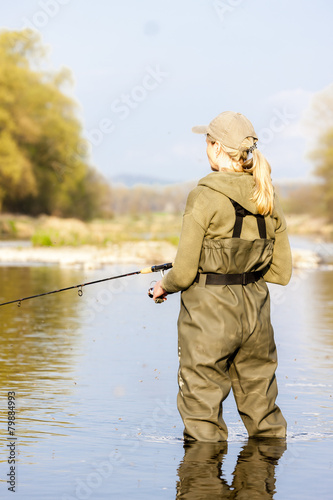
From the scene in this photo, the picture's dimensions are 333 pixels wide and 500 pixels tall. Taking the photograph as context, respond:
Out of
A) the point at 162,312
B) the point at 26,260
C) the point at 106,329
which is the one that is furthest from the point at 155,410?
the point at 26,260

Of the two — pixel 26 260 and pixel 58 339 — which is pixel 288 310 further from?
pixel 26 260

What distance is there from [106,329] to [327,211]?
200ft

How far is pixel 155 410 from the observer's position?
6641 millimetres

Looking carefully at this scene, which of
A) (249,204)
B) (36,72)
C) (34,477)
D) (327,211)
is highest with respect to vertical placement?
(36,72)

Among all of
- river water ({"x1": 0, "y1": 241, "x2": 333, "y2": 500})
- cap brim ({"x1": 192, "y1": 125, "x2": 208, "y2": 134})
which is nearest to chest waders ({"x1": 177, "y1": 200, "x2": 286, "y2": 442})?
river water ({"x1": 0, "y1": 241, "x2": 333, "y2": 500})

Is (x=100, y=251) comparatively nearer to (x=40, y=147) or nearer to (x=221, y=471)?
(x=221, y=471)

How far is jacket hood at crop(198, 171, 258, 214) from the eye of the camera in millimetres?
4973

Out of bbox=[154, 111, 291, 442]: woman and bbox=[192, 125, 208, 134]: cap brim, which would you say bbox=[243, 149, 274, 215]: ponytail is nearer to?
bbox=[154, 111, 291, 442]: woman

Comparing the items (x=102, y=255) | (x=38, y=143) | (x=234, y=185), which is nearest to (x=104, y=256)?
(x=102, y=255)

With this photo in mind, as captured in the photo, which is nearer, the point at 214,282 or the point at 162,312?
the point at 214,282

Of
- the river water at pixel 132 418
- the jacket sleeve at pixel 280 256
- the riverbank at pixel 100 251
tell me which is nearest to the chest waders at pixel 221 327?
the jacket sleeve at pixel 280 256

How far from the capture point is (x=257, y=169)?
505cm

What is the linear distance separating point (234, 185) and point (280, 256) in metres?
0.58

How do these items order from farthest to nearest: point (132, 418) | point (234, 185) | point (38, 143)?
1. point (38, 143)
2. point (132, 418)
3. point (234, 185)
